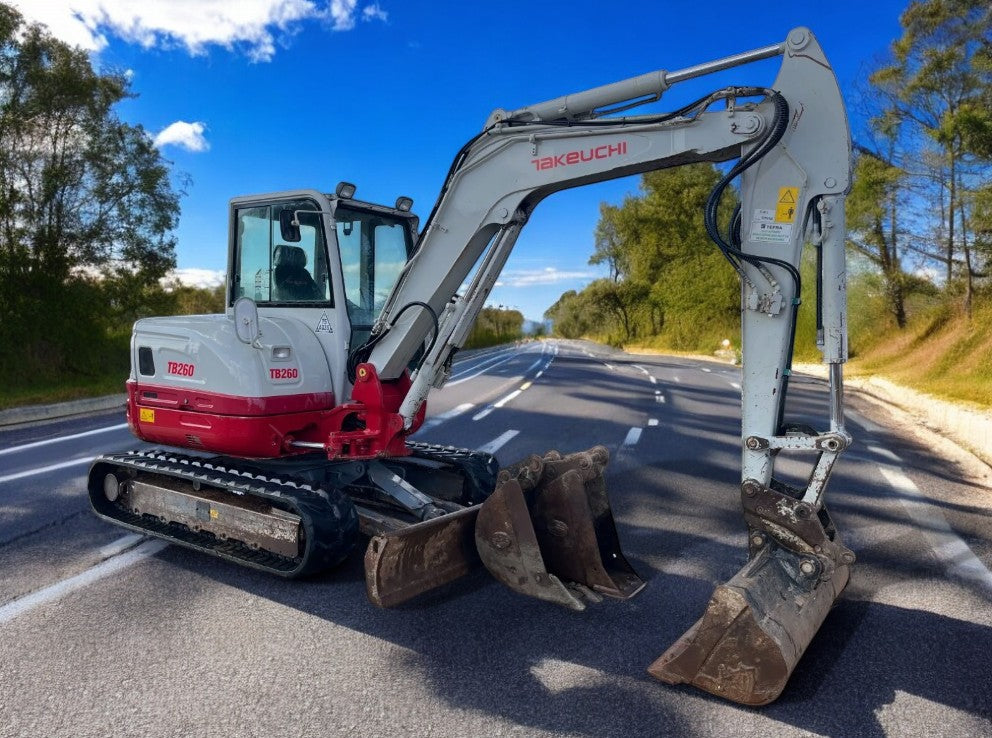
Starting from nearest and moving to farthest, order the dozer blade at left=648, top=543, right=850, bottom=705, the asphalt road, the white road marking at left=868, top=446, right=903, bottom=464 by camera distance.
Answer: the asphalt road
the dozer blade at left=648, top=543, right=850, bottom=705
the white road marking at left=868, top=446, right=903, bottom=464

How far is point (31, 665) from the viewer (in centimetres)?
364

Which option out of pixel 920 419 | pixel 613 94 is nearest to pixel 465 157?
pixel 613 94

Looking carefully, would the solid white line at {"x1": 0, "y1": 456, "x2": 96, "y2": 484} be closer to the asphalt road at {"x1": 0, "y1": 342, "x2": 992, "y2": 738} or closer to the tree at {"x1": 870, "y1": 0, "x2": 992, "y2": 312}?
the asphalt road at {"x1": 0, "y1": 342, "x2": 992, "y2": 738}

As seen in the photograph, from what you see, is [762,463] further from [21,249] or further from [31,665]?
[21,249]

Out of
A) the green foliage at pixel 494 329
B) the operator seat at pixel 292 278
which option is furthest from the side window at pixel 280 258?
the green foliage at pixel 494 329

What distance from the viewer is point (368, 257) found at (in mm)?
5922

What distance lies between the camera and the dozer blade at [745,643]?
336cm

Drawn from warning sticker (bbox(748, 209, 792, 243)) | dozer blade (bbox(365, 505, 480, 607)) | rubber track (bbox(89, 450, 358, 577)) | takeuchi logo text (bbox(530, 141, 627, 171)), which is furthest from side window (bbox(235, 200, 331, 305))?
warning sticker (bbox(748, 209, 792, 243))

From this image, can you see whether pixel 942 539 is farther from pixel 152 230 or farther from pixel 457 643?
pixel 152 230

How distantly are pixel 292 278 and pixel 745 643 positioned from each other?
421 centimetres

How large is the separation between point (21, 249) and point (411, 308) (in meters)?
15.3

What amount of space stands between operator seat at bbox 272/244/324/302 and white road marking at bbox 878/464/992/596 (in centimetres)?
518

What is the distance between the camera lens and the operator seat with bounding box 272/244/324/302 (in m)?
5.70

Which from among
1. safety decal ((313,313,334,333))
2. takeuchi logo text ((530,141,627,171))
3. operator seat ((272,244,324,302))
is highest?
takeuchi logo text ((530,141,627,171))
